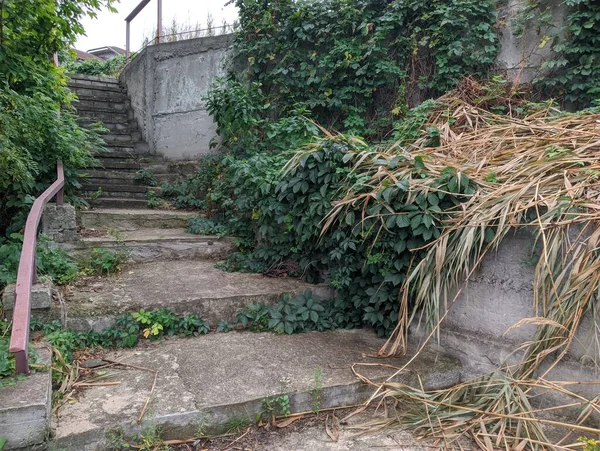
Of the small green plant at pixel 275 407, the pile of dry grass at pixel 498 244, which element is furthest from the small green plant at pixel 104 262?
the small green plant at pixel 275 407

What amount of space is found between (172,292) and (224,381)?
1.04 meters

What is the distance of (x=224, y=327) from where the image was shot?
306 cm

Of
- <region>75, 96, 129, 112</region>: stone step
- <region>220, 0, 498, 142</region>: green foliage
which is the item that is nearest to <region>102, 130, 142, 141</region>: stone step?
<region>75, 96, 129, 112</region>: stone step

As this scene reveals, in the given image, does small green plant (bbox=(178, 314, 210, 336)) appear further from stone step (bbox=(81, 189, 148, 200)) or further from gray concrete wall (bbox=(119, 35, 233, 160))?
gray concrete wall (bbox=(119, 35, 233, 160))

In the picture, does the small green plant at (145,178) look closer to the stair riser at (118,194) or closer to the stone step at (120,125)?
the stair riser at (118,194)

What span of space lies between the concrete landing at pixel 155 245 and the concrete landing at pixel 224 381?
1326 millimetres

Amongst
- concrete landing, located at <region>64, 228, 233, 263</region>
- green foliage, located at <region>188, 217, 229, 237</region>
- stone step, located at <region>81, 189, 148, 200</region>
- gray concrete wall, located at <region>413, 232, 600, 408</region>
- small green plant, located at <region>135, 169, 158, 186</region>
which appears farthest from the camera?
small green plant, located at <region>135, 169, 158, 186</region>

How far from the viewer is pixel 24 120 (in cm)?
338

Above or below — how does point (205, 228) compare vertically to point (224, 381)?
above

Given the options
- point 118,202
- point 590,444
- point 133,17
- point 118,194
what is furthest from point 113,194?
point 133,17

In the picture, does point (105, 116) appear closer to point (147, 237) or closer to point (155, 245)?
point (147, 237)

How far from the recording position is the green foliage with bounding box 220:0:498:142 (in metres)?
4.55

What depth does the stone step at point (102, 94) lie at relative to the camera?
6994mm

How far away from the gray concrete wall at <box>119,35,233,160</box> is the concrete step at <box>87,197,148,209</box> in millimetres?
1205
